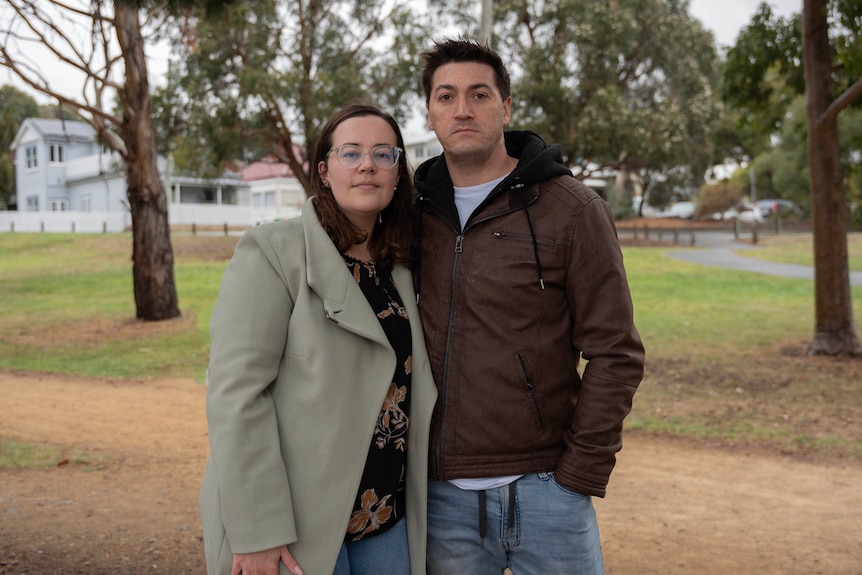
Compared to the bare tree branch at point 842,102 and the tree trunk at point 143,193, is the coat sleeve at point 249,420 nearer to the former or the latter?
the bare tree branch at point 842,102

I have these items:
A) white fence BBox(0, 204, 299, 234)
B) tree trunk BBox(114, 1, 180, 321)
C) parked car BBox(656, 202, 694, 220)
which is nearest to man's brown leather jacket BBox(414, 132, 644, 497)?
tree trunk BBox(114, 1, 180, 321)

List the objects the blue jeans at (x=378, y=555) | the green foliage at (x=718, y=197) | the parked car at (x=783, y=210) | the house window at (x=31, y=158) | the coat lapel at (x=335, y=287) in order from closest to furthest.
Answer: the coat lapel at (x=335, y=287), the blue jeans at (x=378, y=555), the parked car at (x=783, y=210), the house window at (x=31, y=158), the green foliage at (x=718, y=197)

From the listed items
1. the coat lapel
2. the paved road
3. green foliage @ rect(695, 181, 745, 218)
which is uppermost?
green foliage @ rect(695, 181, 745, 218)

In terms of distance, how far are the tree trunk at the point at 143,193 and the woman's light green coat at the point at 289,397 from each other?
12054 mm

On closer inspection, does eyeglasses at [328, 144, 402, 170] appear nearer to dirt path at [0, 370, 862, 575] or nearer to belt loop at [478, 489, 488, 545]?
belt loop at [478, 489, 488, 545]

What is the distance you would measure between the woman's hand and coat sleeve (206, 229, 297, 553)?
35mm

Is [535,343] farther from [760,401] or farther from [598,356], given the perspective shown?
[760,401]

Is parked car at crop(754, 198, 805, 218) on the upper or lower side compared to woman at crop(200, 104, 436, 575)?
upper

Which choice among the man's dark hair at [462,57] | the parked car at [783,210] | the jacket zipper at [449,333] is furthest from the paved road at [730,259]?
the jacket zipper at [449,333]

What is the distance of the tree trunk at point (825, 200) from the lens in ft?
33.9

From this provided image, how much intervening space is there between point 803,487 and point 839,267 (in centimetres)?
511

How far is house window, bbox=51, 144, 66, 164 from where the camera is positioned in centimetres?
4462

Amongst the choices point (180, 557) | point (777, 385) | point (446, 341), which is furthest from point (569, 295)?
point (777, 385)

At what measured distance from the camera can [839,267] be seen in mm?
10406
